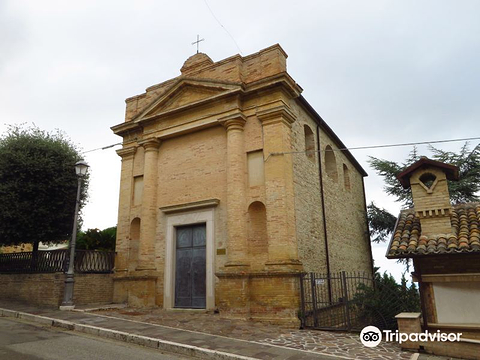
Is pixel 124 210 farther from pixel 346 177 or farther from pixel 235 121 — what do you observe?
pixel 346 177

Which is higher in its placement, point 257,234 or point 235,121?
point 235,121

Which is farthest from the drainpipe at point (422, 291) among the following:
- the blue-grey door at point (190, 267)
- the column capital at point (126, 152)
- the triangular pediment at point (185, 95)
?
the column capital at point (126, 152)

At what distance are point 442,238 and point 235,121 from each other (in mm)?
6857

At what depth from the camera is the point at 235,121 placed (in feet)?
38.6

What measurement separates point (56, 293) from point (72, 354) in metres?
5.88

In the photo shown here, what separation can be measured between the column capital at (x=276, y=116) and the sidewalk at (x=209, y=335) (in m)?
6.00

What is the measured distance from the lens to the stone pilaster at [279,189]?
10055mm

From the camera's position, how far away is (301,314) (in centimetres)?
945

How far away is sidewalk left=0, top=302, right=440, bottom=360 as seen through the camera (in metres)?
6.45

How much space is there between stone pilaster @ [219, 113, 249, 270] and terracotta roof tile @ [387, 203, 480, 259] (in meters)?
4.29

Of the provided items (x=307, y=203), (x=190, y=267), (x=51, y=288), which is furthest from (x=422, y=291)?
(x=51, y=288)

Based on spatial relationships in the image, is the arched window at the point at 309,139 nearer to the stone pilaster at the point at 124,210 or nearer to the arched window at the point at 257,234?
the arched window at the point at 257,234

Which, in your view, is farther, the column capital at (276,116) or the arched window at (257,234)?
the column capital at (276,116)

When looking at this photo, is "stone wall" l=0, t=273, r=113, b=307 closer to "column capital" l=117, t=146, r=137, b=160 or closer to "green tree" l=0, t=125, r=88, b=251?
"green tree" l=0, t=125, r=88, b=251
